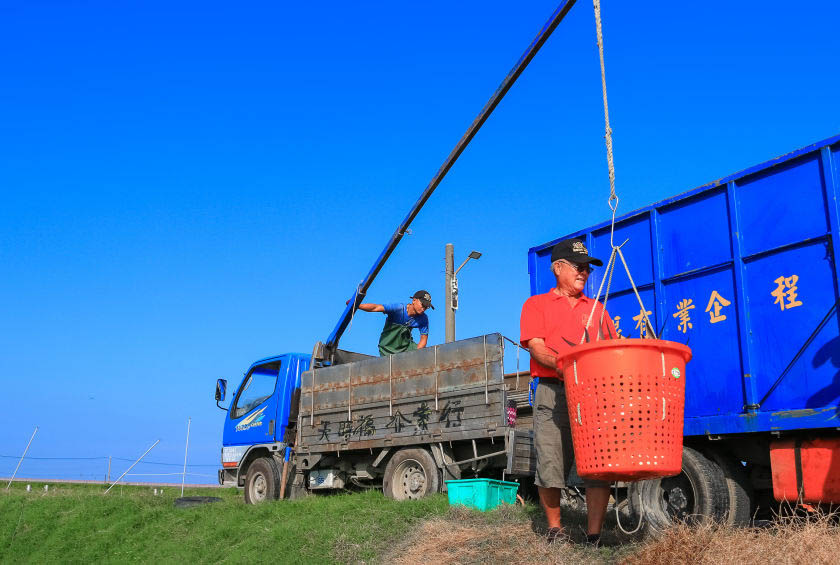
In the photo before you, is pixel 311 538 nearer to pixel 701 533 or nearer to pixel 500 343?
pixel 500 343

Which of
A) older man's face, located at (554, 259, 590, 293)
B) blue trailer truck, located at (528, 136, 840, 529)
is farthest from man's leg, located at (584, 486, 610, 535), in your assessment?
blue trailer truck, located at (528, 136, 840, 529)

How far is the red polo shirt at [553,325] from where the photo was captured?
15.7 ft

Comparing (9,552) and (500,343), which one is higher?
(500,343)

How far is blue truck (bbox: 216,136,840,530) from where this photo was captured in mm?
5703

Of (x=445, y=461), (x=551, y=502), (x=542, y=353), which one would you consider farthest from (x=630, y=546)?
(x=445, y=461)

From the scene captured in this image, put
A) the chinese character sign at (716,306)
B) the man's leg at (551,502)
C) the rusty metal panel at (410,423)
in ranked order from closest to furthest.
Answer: the man's leg at (551,502)
the chinese character sign at (716,306)
the rusty metal panel at (410,423)

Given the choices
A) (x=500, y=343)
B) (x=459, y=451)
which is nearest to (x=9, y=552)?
(x=459, y=451)

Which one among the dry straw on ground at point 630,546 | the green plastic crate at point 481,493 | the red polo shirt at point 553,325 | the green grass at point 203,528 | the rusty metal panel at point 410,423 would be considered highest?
the red polo shirt at point 553,325

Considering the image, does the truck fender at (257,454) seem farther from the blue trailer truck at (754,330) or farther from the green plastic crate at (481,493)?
the blue trailer truck at (754,330)

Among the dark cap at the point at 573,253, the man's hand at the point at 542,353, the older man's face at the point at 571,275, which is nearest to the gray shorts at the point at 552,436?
the man's hand at the point at 542,353

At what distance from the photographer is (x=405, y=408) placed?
374 inches

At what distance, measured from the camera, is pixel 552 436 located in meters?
4.80

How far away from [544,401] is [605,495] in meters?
0.67

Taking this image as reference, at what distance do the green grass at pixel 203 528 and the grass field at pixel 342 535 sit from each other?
0.02 m
